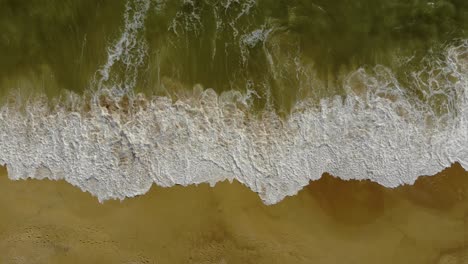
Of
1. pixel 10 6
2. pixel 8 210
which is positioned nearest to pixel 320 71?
pixel 10 6

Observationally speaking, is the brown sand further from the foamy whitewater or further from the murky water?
the foamy whitewater

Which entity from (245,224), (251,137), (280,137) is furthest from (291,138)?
(245,224)

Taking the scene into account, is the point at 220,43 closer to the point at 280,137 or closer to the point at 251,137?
the point at 251,137

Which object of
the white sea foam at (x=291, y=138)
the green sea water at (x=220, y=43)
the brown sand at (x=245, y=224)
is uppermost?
the green sea water at (x=220, y=43)

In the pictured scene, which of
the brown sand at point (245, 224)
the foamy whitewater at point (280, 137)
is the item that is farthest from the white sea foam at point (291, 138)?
the brown sand at point (245, 224)

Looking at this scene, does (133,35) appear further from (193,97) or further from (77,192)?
(77,192)

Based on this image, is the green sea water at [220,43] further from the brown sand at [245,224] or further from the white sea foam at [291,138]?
the brown sand at [245,224]

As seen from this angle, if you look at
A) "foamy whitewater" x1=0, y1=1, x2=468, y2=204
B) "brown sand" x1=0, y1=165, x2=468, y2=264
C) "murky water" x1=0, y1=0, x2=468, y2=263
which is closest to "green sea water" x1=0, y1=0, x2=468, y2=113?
"murky water" x1=0, y1=0, x2=468, y2=263

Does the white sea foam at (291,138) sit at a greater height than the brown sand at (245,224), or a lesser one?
greater
